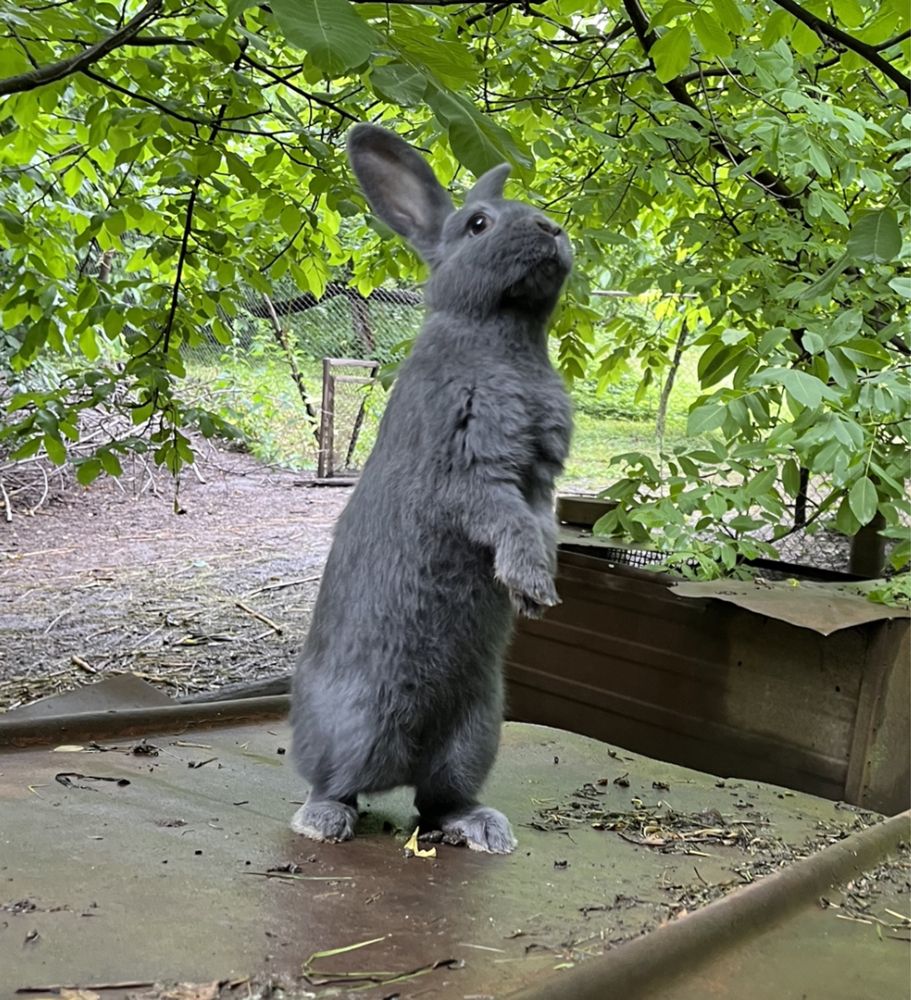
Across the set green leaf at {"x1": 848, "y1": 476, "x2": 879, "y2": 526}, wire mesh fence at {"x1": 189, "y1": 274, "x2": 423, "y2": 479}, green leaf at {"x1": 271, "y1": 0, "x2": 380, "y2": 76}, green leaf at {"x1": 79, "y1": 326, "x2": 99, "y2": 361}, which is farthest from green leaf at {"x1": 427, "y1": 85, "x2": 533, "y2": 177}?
wire mesh fence at {"x1": 189, "y1": 274, "x2": 423, "y2": 479}

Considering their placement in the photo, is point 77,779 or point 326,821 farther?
point 77,779

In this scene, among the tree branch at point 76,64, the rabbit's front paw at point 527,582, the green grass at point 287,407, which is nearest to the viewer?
the rabbit's front paw at point 527,582

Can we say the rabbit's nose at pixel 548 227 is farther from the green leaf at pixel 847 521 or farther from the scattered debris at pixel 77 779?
the scattered debris at pixel 77 779

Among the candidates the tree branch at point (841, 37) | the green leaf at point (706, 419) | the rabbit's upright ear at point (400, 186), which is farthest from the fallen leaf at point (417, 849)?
the tree branch at point (841, 37)

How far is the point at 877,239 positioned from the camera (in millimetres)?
1618

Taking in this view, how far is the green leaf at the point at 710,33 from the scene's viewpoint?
201 centimetres

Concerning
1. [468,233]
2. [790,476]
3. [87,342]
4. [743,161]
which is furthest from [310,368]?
[468,233]

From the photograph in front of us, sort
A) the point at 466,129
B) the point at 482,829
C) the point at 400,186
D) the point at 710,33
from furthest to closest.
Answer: the point at 710,33 < the point at 400,186 < the point at 482,829 < the point at 466,129

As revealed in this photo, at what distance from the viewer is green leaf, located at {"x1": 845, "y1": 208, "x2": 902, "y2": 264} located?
161 cm

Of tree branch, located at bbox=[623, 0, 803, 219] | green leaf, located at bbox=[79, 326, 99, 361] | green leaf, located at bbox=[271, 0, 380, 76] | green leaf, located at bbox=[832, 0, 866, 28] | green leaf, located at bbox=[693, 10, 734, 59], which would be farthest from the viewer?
green leaf, located at bbox=[79, 326, 99, 361]

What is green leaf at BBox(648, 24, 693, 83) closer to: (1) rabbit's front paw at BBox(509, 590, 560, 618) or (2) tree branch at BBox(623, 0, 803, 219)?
(2) tree branch at BBox(623, 0, 803, 219)

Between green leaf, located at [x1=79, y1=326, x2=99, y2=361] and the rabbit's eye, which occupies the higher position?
the rabbit's eye

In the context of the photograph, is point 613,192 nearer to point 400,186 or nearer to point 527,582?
point 400,186

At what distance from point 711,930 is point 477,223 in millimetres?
1177
